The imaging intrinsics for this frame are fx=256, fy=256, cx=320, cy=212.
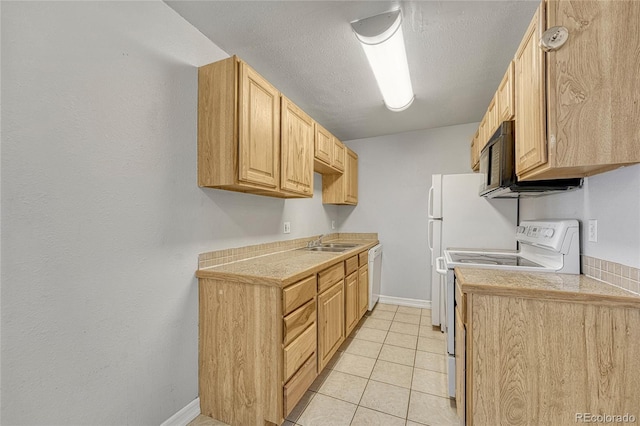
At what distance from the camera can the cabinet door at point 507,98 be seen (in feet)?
5.45

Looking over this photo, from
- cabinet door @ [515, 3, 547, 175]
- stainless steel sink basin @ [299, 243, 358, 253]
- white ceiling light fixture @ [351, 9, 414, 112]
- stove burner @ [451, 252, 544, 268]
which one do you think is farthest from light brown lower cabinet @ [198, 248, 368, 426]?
white ceiling light fixture @ [351, 9, 414, 112]

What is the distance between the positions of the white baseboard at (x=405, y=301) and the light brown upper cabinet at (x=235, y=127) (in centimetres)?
264

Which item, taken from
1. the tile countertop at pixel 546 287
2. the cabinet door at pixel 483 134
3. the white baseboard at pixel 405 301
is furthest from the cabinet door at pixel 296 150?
the white baseboard at pixel 405 301

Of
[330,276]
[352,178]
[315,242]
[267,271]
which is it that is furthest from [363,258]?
[267,271]

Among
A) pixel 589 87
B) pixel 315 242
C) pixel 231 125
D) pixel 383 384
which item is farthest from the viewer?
pixel 315 242

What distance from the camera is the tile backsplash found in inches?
44.4

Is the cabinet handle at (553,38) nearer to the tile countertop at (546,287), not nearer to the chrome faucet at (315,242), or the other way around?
the tile countertop at (546,287)

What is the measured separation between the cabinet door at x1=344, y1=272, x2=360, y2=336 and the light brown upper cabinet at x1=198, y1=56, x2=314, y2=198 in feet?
4.09

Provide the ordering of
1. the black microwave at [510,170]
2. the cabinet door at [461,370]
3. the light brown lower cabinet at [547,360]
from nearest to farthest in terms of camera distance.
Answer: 1. the light brown lower cabinet at [547,360]
2. the cabinet door at [461,370]
3. the black microwave at [510,170]

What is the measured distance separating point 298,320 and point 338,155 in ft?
7.06

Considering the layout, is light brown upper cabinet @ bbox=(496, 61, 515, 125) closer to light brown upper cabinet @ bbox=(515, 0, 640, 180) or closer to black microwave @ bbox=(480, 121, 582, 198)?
black microwave @ bbox=(480, 121, 582, 198)

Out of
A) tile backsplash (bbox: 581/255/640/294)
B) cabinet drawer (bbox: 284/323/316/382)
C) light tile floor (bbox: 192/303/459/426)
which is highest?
tile backsplash (bbox: 581/255/640/294)

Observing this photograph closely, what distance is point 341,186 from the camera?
3.45 m

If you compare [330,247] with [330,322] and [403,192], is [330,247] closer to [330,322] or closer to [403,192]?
[330,322]
